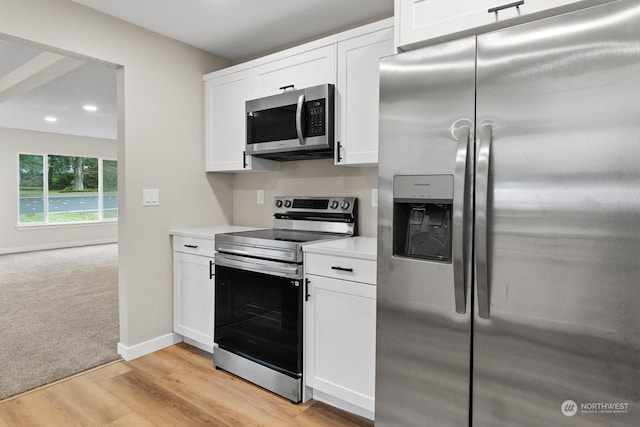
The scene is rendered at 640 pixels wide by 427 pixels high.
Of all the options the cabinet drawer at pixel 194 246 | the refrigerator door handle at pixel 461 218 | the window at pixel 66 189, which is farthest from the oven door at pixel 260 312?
the window at pixel 66 189

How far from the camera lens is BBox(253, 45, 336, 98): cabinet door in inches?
93.7

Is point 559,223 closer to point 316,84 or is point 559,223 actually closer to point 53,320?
point 316,84

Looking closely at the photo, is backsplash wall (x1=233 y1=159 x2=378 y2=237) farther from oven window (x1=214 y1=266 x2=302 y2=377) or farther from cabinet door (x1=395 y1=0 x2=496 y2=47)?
cabinet door (x1=395 y1=0 x2=496 y2=47)

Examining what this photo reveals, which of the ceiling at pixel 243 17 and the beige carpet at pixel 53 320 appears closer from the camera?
the ceiling at pixel 243 17

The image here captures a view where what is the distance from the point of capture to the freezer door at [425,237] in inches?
54.7

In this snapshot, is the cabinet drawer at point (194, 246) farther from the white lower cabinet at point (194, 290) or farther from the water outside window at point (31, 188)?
the water outside window at point (31, 188)

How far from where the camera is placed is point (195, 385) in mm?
2383

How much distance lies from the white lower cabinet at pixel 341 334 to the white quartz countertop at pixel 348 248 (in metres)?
0.04

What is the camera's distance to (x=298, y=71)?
8.33ft

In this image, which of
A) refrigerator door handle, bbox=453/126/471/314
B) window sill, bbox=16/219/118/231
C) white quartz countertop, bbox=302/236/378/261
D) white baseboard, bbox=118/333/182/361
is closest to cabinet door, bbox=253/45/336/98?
white quartz countertop, bbox=302/236/378/261

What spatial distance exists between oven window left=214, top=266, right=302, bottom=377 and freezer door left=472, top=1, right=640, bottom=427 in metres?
1.08

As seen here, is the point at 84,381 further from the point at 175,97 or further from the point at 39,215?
the point at 39,215

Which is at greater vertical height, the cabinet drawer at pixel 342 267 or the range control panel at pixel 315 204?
the range control panel at pixel 315 204

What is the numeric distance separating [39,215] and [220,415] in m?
7.90
